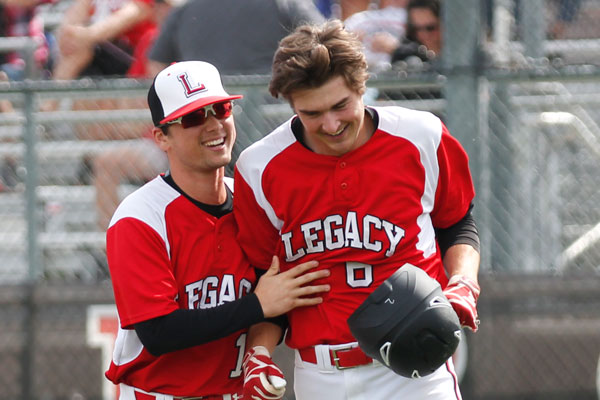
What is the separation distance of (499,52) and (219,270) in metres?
3.54

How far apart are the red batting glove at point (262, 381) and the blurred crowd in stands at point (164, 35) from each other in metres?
2.56

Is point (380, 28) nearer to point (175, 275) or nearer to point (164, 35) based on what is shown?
point (164, 35)

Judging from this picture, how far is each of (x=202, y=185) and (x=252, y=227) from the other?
251 mm

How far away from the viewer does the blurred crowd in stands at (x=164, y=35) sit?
5434mm

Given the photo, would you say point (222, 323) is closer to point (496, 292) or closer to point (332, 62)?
point (332, 62)

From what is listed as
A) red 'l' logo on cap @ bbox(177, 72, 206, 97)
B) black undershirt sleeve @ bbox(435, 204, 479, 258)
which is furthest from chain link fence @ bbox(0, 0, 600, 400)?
red 'l' logo on cap @ bbox(177, 72, 206, 97)

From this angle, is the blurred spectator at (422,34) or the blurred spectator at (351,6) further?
the blurred spectator at (351,6)

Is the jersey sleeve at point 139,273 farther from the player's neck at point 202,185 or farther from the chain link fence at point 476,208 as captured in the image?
the chain link fence at point 476,208

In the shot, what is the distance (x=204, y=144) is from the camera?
342cm

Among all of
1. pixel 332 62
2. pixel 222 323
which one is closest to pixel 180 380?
pixel 222 323

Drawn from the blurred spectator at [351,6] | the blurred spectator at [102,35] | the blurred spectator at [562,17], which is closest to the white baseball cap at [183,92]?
the blurred spectator at [351,6]

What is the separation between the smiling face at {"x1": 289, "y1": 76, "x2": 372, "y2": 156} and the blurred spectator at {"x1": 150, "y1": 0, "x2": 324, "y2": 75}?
7.10ft

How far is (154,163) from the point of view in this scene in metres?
5.69

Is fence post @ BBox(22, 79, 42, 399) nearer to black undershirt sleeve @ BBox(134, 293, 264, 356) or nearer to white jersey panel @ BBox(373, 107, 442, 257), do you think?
black undershirt sleeve @ BBox(134, 293, 264, 356)
